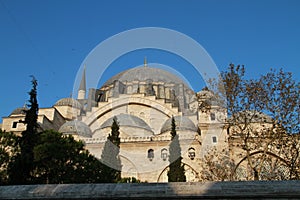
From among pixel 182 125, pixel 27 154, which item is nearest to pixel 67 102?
pixel 182 125

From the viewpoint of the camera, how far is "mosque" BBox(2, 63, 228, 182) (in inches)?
925

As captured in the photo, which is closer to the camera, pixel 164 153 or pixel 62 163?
pixel 62 163

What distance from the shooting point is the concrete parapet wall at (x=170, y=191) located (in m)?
4.53

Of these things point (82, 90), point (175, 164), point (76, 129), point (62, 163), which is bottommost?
point (62, 163)

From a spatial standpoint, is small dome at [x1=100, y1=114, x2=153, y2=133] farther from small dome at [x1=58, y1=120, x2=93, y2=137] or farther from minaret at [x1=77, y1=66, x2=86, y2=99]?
minaret at [x1=77, y1=66, x2=86, y2=99]

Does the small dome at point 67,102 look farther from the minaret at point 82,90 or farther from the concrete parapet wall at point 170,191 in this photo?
the concrete parapet wall at point 170,191

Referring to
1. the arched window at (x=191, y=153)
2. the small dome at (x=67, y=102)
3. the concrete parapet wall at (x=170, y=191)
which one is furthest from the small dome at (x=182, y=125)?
the concrete parapet wall at (x=170, y=191)

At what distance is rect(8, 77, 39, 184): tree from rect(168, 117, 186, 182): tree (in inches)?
394

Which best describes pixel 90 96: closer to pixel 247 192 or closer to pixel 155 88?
pixel 155 88

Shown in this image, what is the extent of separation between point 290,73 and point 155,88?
80.0ft

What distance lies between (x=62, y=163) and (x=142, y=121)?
14.3m

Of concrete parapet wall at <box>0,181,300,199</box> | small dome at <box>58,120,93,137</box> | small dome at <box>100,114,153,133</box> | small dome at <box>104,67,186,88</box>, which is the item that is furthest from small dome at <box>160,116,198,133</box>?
concrete parapet wall at <box>0,181,300,199</box>

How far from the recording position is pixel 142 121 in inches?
1083

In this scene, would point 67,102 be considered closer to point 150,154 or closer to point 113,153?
point 150,154
